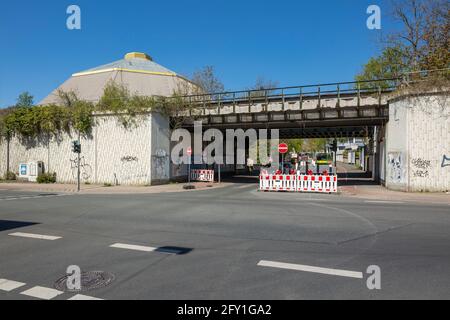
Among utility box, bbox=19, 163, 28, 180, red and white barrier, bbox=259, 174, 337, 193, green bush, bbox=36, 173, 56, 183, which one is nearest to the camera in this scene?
red and white barrier, bbox=259, 174, 337, 193

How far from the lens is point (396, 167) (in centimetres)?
1998

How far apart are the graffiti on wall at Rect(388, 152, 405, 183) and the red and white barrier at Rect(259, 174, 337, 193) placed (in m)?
4.27

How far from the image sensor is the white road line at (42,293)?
14.6 feet

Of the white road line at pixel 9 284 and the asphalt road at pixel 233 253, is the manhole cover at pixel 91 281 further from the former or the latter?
the white road line at pixel 9 284

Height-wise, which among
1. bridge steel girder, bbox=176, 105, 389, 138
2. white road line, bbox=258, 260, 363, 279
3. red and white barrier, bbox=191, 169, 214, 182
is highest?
bridge steel girder, bbox=176, 105, 389, 138

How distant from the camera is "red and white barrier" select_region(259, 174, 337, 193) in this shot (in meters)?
19.0

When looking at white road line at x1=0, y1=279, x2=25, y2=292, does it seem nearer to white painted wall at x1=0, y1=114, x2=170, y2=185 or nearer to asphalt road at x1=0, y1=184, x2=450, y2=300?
asphalt road at x1=0, y1=184, x2=450, y2=300

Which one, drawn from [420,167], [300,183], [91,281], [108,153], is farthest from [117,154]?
[91,281]

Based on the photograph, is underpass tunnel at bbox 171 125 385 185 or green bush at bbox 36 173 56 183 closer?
green bush at bbox 36 173 56 183

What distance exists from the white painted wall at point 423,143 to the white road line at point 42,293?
1963 cm

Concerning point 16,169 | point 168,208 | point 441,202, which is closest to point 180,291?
point 168,208

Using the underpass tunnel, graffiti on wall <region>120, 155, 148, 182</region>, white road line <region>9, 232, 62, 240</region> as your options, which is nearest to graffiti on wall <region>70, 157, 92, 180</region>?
graffiti on wall <region>120, 155, 148, 182</region>

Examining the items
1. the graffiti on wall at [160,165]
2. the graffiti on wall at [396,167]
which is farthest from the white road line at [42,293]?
the graffiti on wall at [160,165]

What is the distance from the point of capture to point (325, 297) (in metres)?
4.30
